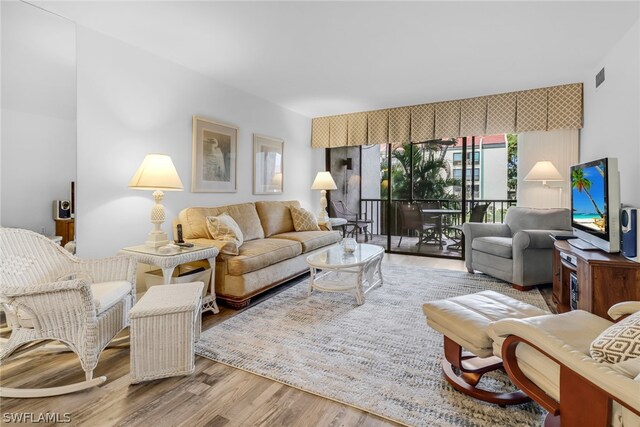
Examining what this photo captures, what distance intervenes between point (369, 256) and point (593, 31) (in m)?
2.72

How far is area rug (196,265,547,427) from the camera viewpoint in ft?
5.09

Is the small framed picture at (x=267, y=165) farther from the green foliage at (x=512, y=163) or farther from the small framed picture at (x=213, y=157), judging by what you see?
the green foliage at (x=512, y=163)

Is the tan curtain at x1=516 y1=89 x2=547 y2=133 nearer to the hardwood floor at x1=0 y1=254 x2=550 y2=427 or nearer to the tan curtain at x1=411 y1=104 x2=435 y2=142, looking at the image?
the tan curtain at x1=411 y1=104 x2=435 y2=142

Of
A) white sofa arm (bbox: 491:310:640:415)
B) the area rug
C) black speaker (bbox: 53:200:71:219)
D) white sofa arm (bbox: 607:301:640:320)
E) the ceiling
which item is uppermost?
the ceiling

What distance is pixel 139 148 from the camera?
3.06 m

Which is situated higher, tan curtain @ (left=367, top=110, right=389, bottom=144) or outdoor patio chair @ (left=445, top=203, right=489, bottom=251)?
tan curtain @ (left=367, top=110, right=389, bottom=144)

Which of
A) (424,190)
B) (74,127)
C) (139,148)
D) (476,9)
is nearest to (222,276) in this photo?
(139,148)

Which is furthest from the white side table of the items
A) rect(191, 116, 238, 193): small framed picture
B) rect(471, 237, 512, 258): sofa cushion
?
rect(471, 237, 512, 258): sofa cushion

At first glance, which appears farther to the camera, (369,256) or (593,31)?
(369,256)

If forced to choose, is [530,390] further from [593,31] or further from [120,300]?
[593,31]

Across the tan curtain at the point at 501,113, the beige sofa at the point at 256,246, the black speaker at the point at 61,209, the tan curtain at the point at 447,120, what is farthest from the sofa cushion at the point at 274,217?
the tan curtain at the point at 501,113

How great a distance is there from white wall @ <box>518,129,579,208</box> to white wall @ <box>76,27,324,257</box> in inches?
156

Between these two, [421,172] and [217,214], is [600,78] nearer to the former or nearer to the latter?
[421,172]

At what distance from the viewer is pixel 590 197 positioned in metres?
2.61
